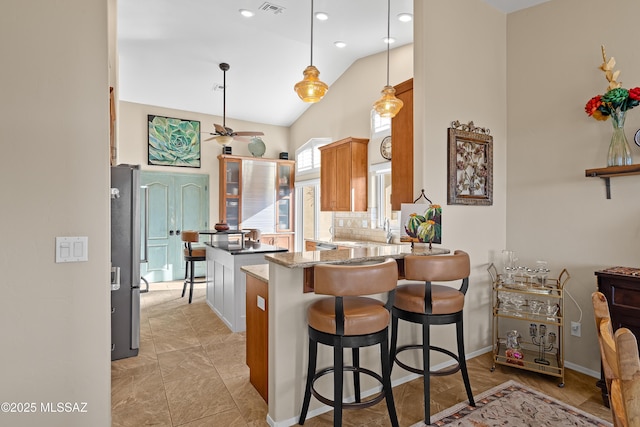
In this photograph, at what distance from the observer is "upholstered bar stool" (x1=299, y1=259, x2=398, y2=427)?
1.78m

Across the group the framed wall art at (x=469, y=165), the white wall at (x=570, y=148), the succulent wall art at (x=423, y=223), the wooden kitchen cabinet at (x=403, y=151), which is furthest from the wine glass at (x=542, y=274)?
the wooden kitchen cabinet at (x=403, y=151)

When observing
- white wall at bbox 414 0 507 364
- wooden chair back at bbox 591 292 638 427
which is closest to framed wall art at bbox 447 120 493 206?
white wall at bbox 414 0 507 364

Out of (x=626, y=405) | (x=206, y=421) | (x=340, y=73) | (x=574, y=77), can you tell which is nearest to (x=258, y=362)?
(x=206, y=421)

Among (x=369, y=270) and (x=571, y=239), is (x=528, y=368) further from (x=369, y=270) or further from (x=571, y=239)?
(x=369, y=270)

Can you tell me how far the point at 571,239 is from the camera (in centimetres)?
299

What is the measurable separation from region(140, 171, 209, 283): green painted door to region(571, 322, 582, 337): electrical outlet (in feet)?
19.6

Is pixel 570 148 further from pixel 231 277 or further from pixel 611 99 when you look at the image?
pixel 231 277

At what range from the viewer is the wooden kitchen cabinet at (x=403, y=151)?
3088 mm

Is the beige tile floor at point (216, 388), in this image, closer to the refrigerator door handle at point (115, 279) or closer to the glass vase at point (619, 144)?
the refrigerator door handle at point (115, 279)

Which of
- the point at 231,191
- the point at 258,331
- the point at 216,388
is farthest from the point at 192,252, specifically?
the point at 258,331

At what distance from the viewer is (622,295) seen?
7.95 feet

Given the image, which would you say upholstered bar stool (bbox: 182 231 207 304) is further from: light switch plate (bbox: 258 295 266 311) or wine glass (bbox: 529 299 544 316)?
wine glass (bbox: 529 299 544 316)

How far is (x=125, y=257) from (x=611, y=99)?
4.26 m

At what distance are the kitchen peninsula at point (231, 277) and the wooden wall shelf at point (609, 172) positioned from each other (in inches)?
126
